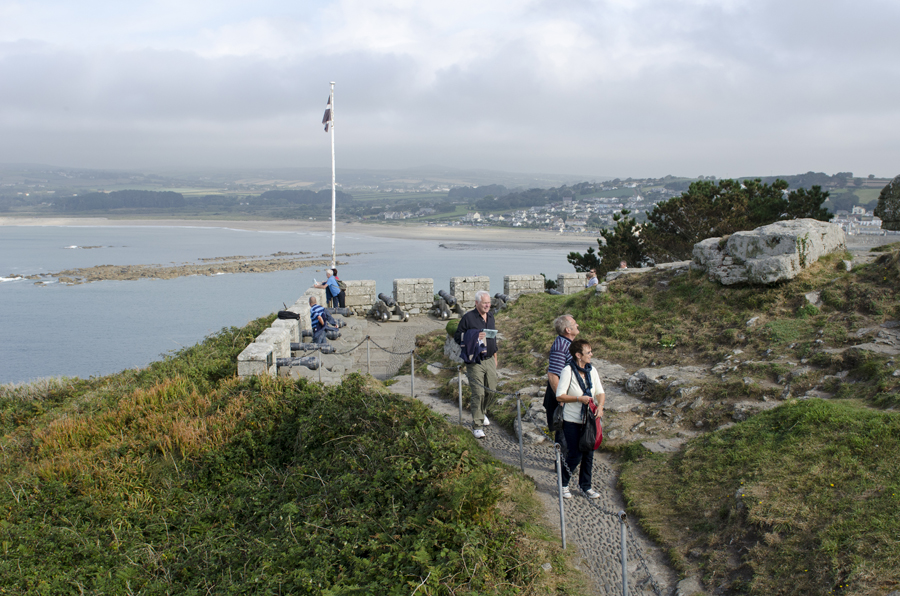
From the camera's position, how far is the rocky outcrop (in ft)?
31.2

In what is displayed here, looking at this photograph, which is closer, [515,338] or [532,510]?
[532,510]

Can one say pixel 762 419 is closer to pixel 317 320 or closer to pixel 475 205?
pixel 317 320

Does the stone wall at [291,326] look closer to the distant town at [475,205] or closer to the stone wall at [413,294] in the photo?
the stone wall at [413,294]

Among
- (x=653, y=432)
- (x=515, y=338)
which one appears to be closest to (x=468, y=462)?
(x=653, y=432)

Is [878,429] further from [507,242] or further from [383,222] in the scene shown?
[383,222]

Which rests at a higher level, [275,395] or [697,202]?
[697,202]

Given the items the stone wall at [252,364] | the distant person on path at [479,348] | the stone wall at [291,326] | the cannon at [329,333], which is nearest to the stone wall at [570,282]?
the cannon at [329,333]

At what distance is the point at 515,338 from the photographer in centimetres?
1225

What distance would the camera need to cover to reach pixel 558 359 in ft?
19.7

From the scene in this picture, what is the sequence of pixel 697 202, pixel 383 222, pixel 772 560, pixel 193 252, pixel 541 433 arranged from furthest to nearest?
pixel 383 222
pixel 193 252
pixel 697 202
pixel 541 433
pixel 772 560

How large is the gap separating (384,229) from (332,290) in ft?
232

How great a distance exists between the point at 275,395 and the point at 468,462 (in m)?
3.51

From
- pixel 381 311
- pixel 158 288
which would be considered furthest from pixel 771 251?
pixel 158 288

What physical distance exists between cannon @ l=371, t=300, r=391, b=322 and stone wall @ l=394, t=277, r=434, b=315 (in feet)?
2.14
